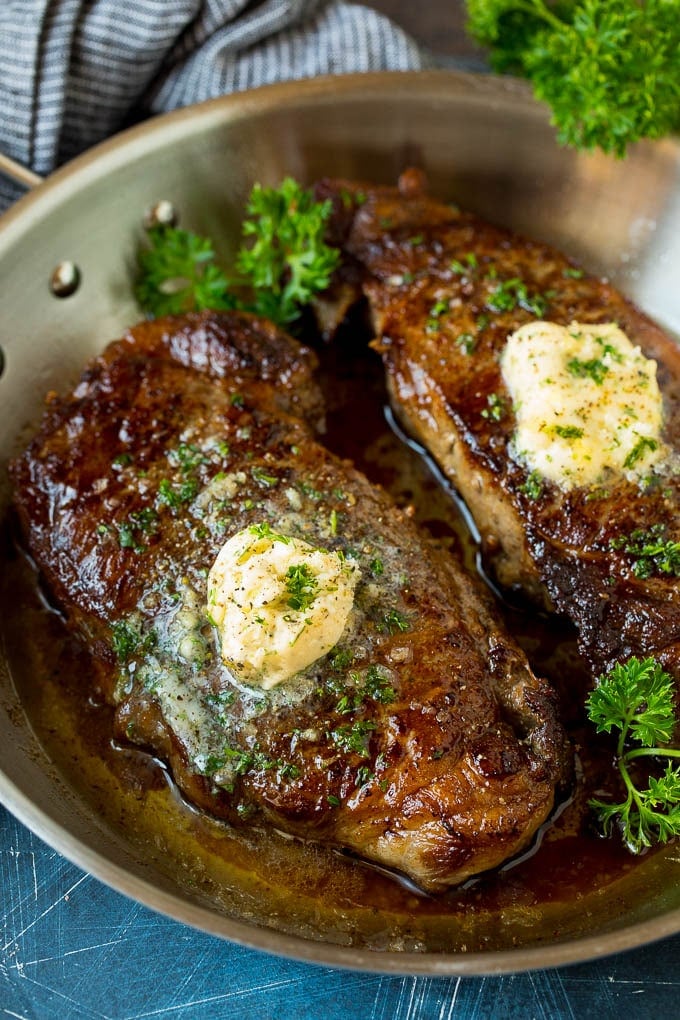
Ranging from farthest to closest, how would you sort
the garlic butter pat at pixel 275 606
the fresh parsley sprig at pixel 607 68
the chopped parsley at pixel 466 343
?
the fresh parsley sprig at pixel 607 68
the chopped parsley at pixel 466 343
the garlic butter pat at pixel 275 606

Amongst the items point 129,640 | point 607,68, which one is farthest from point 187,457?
point 607,68

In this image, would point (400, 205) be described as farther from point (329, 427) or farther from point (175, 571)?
point (175, 571)

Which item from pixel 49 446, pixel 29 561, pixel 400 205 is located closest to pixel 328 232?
pixel 400 205

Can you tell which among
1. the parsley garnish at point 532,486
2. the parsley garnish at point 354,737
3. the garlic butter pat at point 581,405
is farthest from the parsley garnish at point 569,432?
the parsley garnish at point 354,737

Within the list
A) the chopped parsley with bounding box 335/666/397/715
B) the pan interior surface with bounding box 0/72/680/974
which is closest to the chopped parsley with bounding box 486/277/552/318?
the pan interior surface with bounding box 0/72/680/974

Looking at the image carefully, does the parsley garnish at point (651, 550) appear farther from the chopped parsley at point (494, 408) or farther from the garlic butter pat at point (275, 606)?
the garlic butter pat at point (275, 606)
